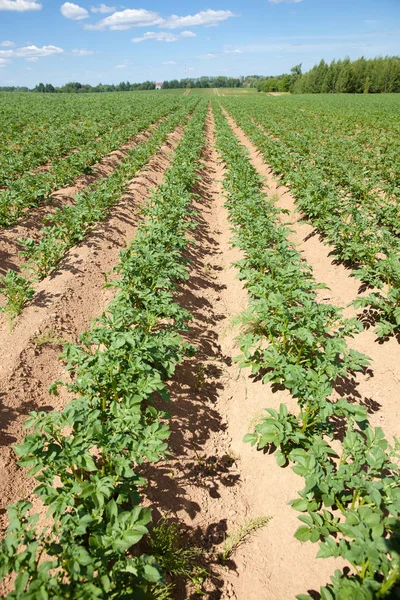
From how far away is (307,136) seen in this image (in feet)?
64.6

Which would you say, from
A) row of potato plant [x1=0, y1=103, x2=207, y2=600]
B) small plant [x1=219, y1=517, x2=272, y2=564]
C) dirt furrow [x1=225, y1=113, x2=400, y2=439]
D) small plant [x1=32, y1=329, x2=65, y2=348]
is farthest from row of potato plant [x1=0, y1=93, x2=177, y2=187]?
small plant [x1=219, y1=517, x2=272, y2=564]

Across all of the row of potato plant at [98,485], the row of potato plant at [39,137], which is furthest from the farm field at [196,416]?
the row of potato plant at [39,137]

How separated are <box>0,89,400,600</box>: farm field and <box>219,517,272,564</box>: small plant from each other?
0.05 feet

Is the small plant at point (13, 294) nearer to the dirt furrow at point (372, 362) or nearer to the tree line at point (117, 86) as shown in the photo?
the dirt furrow at point (372, 362)

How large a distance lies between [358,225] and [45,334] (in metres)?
6.43

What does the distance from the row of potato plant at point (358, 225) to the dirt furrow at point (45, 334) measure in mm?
4584

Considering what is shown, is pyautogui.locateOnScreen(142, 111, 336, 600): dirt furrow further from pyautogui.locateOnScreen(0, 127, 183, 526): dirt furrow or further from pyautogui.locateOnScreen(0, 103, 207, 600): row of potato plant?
pyautogui.locateOnScreen(0, 127, 183, 526): dirt furrow

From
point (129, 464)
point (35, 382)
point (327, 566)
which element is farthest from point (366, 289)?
point (35, 382)

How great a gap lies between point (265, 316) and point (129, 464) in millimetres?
2567

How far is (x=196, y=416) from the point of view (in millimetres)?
4520

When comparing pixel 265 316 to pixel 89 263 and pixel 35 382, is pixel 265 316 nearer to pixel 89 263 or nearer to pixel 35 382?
pixel 35 382

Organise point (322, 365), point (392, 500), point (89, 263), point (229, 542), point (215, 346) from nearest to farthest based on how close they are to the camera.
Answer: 1. point (392, 500)
2. point (229, 542)
3. point (322, 365)
4. point (215, 346)
5. point (89, 263)

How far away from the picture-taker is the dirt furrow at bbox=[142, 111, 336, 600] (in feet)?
9.95

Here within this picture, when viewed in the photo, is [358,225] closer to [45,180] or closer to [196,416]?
[196,416]
